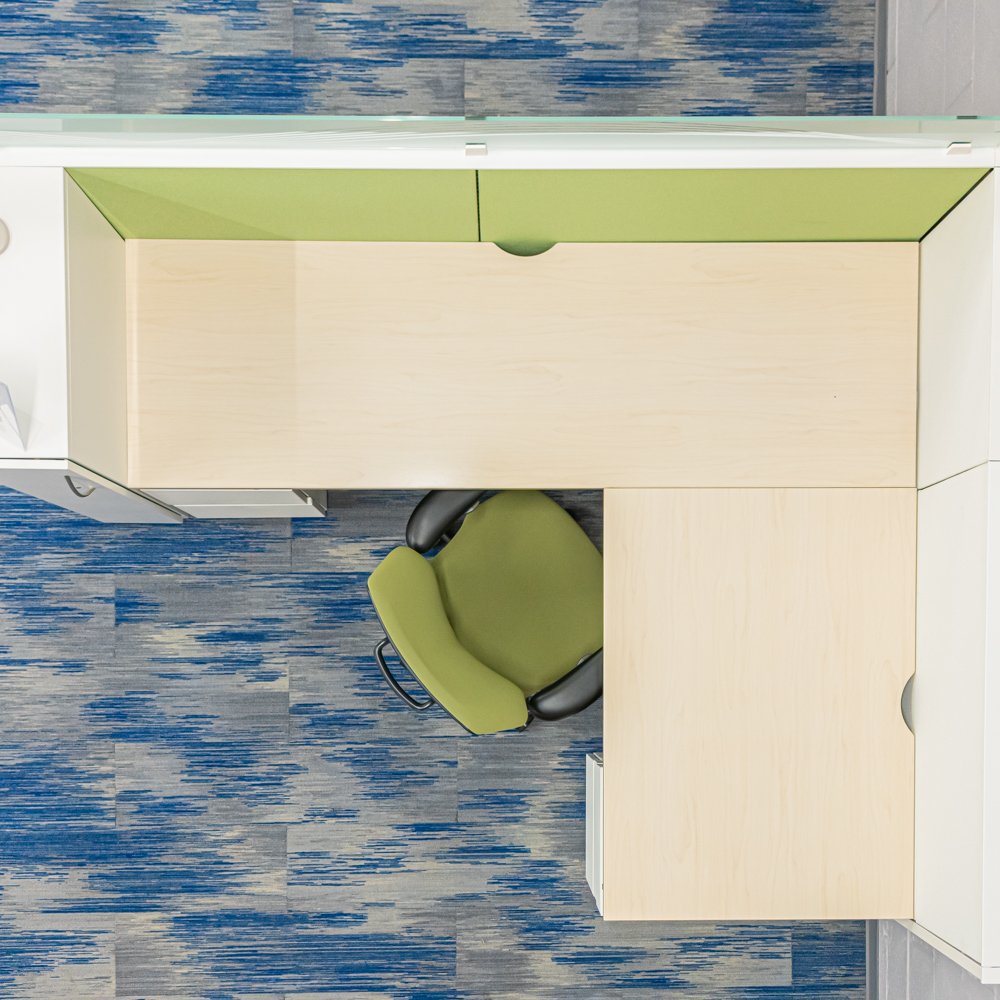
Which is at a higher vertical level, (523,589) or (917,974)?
(523,589)

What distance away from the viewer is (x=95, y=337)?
58.1 inches

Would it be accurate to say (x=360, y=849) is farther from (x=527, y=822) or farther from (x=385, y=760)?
(x=527, y=822)

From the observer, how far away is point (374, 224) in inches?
60.9

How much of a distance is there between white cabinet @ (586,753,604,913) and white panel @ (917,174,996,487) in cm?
80

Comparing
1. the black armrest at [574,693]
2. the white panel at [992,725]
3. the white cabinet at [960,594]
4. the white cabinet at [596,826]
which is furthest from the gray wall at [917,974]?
the black armrest at [574,693]

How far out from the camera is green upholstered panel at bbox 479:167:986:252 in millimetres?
1392

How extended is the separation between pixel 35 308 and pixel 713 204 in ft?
3.53

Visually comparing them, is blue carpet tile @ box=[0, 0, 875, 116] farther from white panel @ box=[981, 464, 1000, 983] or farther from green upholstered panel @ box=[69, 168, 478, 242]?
white panel @ box=[981, 464, 1000, 983]

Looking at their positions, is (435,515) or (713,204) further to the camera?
(435,515)

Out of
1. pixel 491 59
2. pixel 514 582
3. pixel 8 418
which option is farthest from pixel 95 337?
pixel 491 59

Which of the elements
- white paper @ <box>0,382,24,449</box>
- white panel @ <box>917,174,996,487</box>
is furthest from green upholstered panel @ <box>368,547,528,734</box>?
white panel @ <box>917,174,996,487</box>

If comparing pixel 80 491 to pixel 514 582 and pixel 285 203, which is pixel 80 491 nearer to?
pixel 285 203

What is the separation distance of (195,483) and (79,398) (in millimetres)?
279

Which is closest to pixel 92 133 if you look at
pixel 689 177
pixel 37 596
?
pixel 689 177
